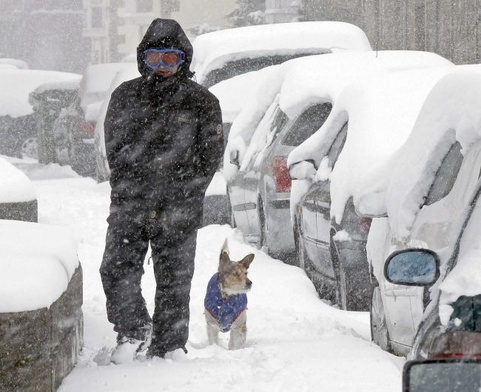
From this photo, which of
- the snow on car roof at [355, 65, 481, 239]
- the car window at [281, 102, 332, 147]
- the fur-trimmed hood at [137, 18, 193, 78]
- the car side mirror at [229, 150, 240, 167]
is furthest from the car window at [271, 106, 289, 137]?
the snow on car roof at [355, 65, 481, 239]

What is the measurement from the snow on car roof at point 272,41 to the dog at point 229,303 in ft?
23.2

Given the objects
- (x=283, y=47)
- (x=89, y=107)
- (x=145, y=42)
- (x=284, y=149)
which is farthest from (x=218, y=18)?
(x=145, y=42)

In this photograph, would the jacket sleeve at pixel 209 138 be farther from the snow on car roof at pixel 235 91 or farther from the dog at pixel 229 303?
→ the snow on car roof at pixel 235 91

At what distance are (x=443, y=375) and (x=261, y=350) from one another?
4092 mm

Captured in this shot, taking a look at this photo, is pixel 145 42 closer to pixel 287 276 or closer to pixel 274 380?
pixel 274 380

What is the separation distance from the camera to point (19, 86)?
28.7 meters

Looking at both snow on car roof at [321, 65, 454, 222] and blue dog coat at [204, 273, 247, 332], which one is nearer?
blue dog coat at [204, 273, 247, 332]

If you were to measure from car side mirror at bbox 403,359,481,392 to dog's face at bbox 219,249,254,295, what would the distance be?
198 inches

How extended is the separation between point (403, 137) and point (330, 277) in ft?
4.86

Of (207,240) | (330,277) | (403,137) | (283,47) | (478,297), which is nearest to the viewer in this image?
(478,297)

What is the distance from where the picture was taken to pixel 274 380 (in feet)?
20.4

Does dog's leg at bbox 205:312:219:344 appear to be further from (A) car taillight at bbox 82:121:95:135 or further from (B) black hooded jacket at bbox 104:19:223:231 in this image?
(A) car taillight at bbox 82:121:95:135

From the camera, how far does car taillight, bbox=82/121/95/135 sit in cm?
2222

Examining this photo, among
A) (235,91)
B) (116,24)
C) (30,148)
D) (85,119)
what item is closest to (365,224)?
(235,91)
